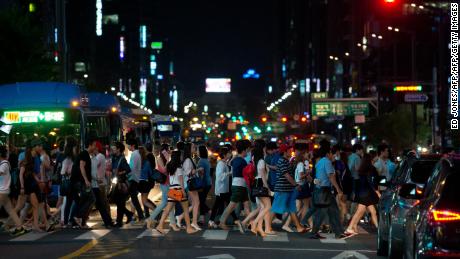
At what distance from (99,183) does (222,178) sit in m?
2.56

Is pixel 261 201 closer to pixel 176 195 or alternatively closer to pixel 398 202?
pixel 176 195

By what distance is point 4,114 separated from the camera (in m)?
23.5

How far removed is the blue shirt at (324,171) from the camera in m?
17.3

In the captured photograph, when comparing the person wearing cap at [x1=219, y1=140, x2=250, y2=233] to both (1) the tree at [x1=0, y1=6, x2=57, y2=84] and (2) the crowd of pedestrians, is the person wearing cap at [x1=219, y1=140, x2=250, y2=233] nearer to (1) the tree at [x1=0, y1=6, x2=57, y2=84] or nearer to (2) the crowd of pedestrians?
(2) the crowd of pedestrians

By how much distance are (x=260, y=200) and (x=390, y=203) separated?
446cm

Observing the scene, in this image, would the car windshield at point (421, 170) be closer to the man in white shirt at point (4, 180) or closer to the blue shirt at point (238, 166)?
the blue shirt at point (238, 166)

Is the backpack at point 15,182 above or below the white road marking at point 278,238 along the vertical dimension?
above

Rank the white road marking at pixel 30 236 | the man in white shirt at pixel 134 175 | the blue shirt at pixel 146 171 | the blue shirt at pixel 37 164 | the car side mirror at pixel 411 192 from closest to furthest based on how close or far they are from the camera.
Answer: the car side mirror at pixel 411 192, the white road marking at pixel 30 236, the blue shirt at pixel 37 164, the man in white shirt at pixel 134 175, the blue shirt at pixel 146 171

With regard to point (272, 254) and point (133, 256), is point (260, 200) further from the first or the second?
point (133, 256)

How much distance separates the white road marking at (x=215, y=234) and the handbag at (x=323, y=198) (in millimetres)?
1868

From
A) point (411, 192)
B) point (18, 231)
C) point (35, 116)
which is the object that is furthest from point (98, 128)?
point (411, 192)

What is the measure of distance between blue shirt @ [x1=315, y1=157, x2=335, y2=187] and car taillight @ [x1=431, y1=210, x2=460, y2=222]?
7.80m

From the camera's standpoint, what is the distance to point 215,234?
59.8 feet

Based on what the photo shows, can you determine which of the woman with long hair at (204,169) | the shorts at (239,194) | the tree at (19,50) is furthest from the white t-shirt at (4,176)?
the tree at (19,50)
